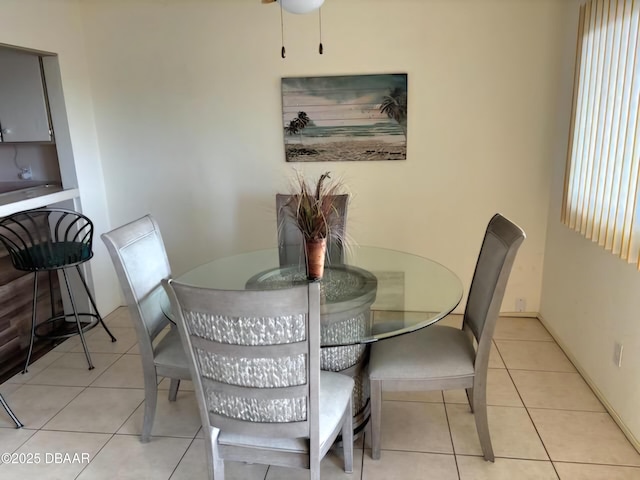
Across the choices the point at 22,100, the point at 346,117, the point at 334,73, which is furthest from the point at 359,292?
the point at 22,100

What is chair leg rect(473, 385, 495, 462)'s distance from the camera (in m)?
2.04

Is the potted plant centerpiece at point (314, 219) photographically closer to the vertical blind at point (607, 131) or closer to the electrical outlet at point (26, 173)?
the vertical blind at point (607, 131)

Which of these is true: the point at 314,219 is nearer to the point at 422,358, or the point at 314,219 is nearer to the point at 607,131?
the point at 422,358

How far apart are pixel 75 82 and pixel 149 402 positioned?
8.06 feet

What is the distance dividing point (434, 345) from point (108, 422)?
1.72m

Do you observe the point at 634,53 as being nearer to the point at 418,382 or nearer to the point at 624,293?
the point at 624,293

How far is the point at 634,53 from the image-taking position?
214 centimetres

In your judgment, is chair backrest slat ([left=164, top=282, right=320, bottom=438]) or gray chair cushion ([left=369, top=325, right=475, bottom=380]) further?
gray chair cushion ([left=369, top=325, right=475, bottom=380])

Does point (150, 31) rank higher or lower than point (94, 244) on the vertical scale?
higher

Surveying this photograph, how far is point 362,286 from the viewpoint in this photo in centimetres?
227

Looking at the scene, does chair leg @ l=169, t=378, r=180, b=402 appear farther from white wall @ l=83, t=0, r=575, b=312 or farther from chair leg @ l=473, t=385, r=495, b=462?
chair leg @ l=473, t=385, r=495, b=462

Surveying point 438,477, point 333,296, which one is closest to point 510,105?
point 333,296

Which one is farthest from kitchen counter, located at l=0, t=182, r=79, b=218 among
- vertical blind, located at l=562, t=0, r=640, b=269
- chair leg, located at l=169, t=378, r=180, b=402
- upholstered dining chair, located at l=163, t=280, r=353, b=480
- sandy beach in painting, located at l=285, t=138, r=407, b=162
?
vertical blind, located at l=562, t=0, r=640, b=269

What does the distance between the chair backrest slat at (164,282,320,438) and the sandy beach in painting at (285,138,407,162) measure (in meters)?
2.14
